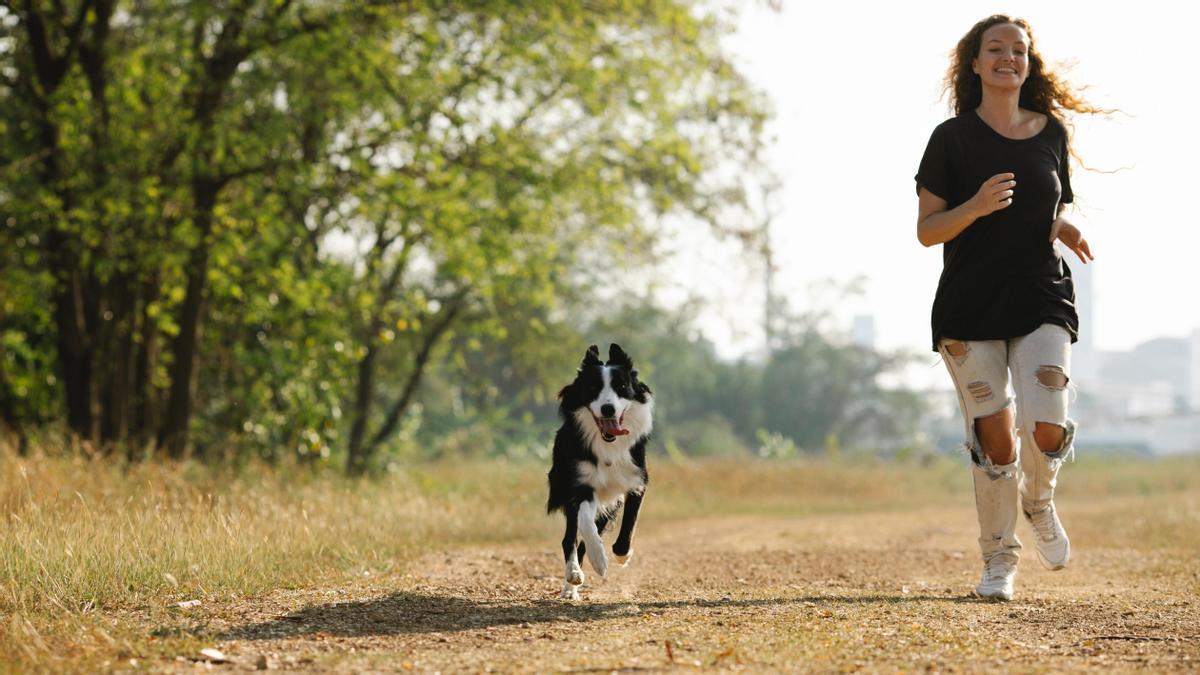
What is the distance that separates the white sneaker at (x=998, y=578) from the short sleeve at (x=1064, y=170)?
1.86 meters

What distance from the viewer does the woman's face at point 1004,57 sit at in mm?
6453

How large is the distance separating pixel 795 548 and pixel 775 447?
67.3ft

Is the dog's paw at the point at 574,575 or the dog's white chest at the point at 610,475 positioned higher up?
the dog's white chest at the point at 610,475

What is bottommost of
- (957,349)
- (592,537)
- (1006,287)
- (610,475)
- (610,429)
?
(592,537)

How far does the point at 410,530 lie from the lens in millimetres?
9703

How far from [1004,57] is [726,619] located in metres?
3.05

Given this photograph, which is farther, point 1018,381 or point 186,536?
point 186,536

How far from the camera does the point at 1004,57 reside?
645 cm

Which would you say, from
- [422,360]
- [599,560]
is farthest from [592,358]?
[422,360]

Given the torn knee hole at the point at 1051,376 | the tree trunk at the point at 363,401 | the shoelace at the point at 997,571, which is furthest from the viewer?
the tree trunk at the point at 363,401

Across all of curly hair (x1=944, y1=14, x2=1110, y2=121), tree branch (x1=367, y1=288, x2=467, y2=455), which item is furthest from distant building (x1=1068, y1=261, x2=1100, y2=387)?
curly hair (x1=944, y1=14, x2=1110, y2=121)

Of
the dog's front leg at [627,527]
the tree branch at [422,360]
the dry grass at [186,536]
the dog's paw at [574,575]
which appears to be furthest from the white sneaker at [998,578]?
the tree branch at [422,360]

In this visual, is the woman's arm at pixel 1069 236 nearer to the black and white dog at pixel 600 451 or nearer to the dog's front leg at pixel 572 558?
the black and white dog at pixel 600 451

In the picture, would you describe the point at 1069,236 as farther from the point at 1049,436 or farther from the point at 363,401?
the point at 363,401
